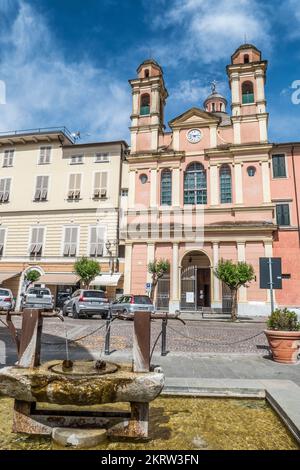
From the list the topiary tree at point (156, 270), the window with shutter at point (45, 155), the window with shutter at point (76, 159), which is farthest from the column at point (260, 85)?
the window with shutter at point (45, 155)

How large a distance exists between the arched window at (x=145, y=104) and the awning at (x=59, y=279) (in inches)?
651

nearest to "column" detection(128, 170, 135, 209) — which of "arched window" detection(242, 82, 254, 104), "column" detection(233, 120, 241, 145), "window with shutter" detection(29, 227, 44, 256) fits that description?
"window with shutter" detection(29, 227, 44, 256)

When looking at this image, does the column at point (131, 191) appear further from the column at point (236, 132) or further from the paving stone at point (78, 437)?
the paving stone at point (78, 437)

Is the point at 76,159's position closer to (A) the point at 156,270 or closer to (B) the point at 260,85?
(A) the point at 156,270

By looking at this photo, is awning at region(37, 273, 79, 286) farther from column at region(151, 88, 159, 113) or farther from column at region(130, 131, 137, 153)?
column at region(151, 88, 159, 113)

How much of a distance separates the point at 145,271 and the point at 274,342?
18532 millimetres

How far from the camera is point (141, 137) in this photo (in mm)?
29484

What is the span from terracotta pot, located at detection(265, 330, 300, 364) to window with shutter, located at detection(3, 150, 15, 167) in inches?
1230

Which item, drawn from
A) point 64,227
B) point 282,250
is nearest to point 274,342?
point 282,250

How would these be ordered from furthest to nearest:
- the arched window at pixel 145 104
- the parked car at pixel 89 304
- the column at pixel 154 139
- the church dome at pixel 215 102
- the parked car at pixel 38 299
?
the church dome at pixel 215 102
the arched window at pixel 145 104
the column at pixel 154 139
the parked car at pixel 38 299
the parked car at pixel 89 304

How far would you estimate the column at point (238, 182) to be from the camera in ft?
84.9

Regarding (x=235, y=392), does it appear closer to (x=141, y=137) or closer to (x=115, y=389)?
(x=115, y=389)

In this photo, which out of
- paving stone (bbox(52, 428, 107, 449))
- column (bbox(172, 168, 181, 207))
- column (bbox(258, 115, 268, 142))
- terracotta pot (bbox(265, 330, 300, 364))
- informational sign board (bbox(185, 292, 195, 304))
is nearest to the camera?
paving stone (bbox(52, 428, 107, 449))

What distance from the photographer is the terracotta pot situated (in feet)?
25.1
